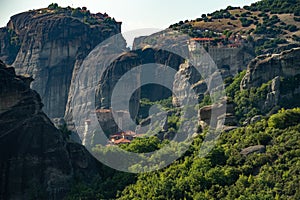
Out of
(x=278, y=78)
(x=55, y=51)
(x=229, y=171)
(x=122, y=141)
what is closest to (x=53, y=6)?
(x=55, y=51)

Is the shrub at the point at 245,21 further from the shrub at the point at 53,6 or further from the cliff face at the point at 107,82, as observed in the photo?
the shrub at the point at 53,6

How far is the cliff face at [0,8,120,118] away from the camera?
13075cm

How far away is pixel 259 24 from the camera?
121 meters

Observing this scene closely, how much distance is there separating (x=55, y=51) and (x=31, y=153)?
256ft

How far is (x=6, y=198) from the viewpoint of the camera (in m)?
55.4

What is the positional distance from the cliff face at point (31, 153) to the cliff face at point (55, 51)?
66.9 m

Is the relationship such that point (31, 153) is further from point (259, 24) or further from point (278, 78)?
point (259, 24)

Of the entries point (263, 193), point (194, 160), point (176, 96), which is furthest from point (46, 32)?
point (263, 193)

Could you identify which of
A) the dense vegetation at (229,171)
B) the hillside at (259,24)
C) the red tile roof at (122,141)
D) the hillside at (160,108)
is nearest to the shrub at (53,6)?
the hillside at (160,108)

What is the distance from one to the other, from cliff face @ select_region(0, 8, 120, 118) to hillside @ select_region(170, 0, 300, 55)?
57.0 feet

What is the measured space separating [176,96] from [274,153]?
5401cm

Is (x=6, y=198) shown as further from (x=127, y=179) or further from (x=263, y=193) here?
(x=263, y=193)

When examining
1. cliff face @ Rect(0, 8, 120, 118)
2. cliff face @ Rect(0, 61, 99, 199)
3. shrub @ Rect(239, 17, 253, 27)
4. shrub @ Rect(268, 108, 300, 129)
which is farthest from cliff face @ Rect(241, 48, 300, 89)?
cliff face @ Rect(0, 8, 120, 118)

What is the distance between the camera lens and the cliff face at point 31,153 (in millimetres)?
56125
